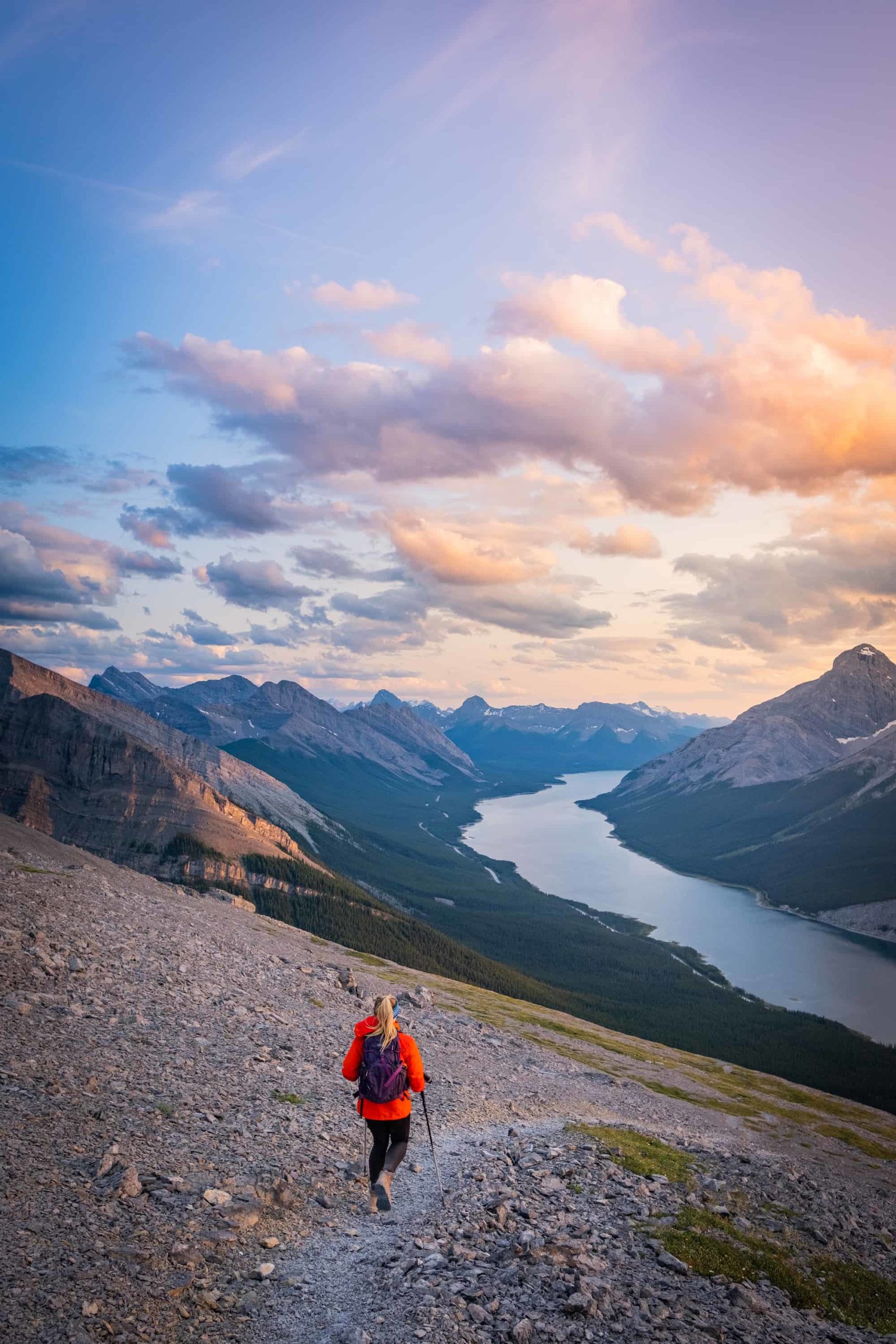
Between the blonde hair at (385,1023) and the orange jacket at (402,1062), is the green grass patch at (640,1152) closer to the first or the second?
the orange jacket at (402,1062)

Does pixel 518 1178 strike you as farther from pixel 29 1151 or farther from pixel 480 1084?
pixel 480 1084

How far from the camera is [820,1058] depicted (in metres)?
147

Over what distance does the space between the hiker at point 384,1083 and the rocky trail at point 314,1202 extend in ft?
3.32

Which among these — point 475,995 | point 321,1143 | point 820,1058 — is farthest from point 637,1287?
point 820,1058

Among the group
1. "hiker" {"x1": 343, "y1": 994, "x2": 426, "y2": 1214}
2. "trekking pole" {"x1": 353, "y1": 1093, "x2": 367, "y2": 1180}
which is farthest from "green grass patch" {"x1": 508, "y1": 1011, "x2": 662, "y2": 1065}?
"hiker" {"x1": 343, "y1": 994, "x2": 426, "y2": 1214}

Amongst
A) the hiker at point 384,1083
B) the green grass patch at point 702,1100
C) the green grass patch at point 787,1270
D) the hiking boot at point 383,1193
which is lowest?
the green grass patch at point 702,1100

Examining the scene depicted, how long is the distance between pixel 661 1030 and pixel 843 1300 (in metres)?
151

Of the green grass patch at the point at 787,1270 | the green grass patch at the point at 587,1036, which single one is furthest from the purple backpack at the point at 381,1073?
the green grass patch at the point at 587,1036

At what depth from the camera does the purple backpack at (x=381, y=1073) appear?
16.5 meters

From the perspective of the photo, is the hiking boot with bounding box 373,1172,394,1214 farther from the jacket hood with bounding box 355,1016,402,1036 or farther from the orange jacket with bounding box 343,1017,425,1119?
the jacket hood with bounding box 355,1016,402,1036

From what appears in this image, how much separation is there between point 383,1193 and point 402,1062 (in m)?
3.24

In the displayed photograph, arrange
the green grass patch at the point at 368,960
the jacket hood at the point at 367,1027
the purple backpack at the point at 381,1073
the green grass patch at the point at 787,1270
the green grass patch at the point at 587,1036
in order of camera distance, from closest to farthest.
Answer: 1. the green grass patch at the point at 787,1270
2. the purple backpack at the point at 381,1073
3. the jacket hood at the point at 367,1027
4. the green grass patch at the point at 587,1036
5. the green grass patch at the point at 368,960

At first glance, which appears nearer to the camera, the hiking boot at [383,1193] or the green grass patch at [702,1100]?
the hiking boot at [383,1193]

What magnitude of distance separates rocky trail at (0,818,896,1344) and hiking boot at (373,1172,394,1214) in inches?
23.3
